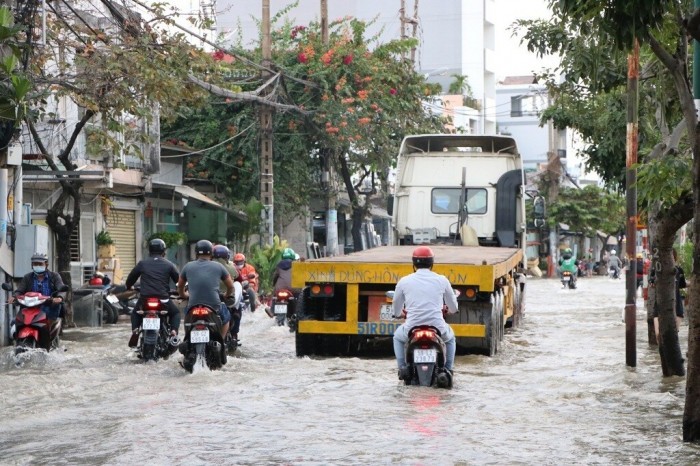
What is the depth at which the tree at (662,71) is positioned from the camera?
887 cm

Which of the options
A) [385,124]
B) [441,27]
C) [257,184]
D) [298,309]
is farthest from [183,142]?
[441,27]

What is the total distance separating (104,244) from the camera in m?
28.9

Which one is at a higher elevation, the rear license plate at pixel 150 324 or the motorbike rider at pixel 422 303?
the motorbike rider at pixel 422 303

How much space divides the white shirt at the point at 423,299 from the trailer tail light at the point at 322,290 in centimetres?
323

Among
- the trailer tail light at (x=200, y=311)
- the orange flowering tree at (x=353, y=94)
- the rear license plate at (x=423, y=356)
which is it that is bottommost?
the rear license plate at (x=423, y=356)

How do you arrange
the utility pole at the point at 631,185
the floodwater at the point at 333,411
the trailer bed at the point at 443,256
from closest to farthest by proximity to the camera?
the floodwater at the point at 333,411 → the utility pole at the point at 631,185 → the trailer bed at the point at 443,256

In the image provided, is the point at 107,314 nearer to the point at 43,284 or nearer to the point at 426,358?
the point at 43,284

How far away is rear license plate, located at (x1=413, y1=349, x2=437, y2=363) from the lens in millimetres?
12047

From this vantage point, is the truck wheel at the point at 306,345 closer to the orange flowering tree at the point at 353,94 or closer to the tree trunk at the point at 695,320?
the tree trunk at the point at 695,320

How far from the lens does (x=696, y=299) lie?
8.76 m

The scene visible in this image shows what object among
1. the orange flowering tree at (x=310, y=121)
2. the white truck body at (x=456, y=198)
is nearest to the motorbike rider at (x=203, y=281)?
the white truck body at (x=456, y=198)

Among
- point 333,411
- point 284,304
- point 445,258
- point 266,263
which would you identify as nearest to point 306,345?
point 445,258

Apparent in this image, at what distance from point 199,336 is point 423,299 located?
2718mm

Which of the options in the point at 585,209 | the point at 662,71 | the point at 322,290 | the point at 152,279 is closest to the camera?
the point at 152,279
